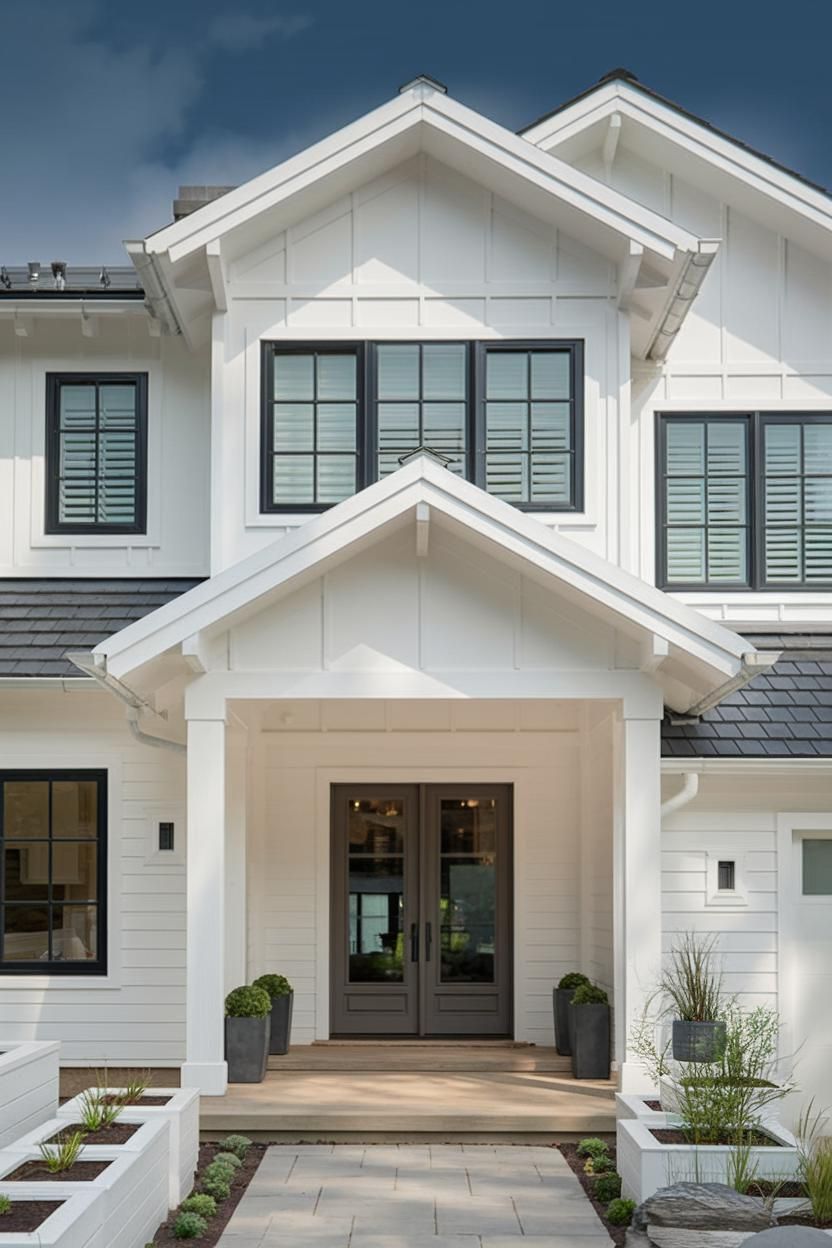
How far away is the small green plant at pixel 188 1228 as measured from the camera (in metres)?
7.23

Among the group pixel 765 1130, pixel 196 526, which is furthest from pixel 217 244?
pixel 765 1130

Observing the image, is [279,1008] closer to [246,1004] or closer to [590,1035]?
[246,1004]

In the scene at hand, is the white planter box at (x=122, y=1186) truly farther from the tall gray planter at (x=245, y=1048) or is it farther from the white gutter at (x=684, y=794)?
the white gutter at (x=684, y=794)

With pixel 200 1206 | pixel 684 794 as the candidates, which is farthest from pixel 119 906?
pixel 684 794

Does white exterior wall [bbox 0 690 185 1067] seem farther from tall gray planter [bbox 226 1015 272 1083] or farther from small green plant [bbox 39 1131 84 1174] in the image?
→ small green plant [bbox 39 1131 84 1174]

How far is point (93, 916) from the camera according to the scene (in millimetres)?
11141

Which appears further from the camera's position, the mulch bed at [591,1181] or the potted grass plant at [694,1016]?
the potted grass plant at [694,1016]

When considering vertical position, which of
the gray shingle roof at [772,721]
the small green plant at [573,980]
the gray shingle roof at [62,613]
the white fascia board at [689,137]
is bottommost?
the small green plant at [573,980]

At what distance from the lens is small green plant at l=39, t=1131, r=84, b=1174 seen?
22.1ft

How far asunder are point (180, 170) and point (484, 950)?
2310 cm

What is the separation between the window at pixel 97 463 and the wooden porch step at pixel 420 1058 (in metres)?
4.25

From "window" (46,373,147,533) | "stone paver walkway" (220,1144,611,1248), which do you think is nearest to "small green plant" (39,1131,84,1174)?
"stone paver walkway" (220,1144,611,1248)

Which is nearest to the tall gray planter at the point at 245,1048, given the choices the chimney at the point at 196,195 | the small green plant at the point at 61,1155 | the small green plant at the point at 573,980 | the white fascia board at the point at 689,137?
the small green plant at the point at 573,980

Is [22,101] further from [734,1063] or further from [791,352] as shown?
[734,1063]
